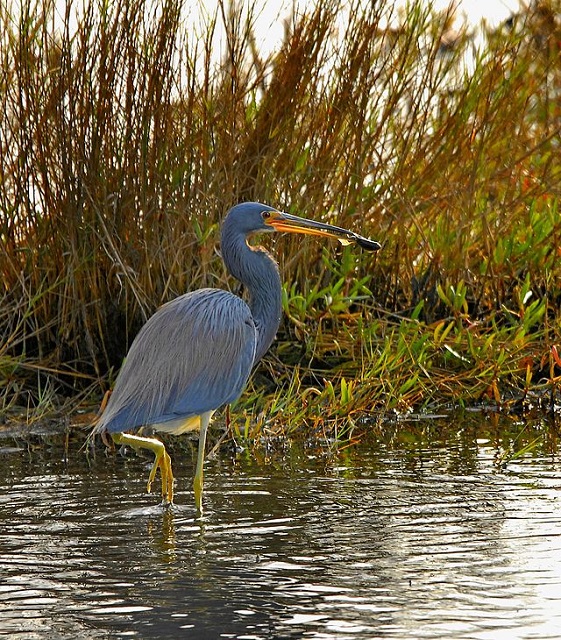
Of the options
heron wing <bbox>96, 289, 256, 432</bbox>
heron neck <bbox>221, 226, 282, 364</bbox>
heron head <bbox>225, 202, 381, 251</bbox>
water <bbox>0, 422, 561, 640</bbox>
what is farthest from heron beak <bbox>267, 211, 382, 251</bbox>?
water <bbox>0, 422, 561, 640</bbox>

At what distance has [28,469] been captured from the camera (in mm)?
6633

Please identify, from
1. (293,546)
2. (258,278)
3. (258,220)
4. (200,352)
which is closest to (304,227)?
(258,220)

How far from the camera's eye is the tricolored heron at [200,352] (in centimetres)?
604

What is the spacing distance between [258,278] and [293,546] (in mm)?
1721

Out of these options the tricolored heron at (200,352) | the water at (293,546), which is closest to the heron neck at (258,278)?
the tricolored heron at (200,352)

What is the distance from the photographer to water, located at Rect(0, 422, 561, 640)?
13.9 feet

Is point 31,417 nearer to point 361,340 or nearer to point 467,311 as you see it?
point 361,340

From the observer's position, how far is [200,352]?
621 centimetres

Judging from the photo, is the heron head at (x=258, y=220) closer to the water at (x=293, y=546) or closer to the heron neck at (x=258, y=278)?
the heron neck at (x=258, y=278)

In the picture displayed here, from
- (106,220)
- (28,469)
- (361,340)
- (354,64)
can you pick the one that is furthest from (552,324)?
(28,469)

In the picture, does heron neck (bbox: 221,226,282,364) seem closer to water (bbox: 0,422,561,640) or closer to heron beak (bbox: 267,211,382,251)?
heron beak (bbox: 267,211,382,251)

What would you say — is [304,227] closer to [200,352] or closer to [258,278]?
[258,278]

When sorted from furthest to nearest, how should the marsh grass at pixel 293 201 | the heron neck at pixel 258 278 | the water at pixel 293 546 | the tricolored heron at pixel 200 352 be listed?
the marsh grass at pixel 293 201 < the heron neck at pixel 258 278 < the tricolored heron at pixel 200 352 < the water at pixel 293 546

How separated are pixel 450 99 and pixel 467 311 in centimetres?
143
